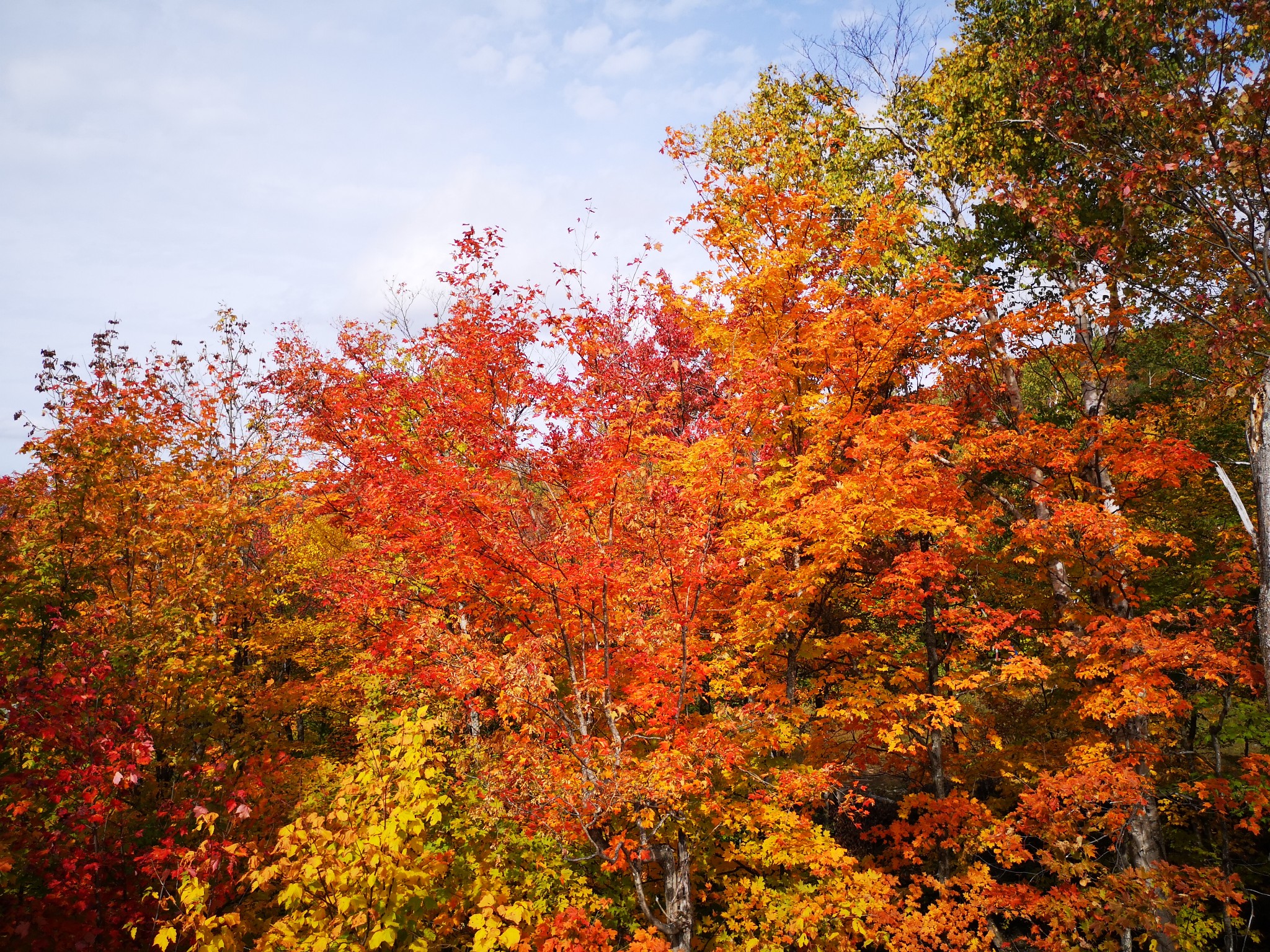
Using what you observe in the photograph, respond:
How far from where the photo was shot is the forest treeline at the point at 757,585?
7602mm

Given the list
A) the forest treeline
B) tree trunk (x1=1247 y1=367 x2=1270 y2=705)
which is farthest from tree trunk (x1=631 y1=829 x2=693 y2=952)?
tree trunk (x1=1247 y1=367 x2=1270 y2=705)

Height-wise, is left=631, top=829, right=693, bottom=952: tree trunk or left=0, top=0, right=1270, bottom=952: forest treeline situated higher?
left=0, top=0, right=1270, bottom=952: forest treeline

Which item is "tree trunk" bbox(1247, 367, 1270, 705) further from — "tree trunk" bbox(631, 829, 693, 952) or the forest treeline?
"tree trunk" bbox(631, 829, 693, 952)

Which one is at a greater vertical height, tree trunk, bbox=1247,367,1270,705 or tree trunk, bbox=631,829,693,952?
tree trunk, bbox=1247,367,1270,705

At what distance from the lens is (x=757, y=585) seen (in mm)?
11742

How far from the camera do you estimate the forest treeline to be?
299 inches

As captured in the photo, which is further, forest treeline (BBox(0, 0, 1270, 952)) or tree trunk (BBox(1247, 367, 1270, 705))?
forest treeline (BBox(0, 0, 1270, 952))

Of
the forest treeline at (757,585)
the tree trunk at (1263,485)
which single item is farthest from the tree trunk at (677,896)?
the tree trunk at (1263,485)

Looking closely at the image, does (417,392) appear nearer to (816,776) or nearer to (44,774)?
(44,774)

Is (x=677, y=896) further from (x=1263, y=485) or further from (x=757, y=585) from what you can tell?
(x=1263, y=485)

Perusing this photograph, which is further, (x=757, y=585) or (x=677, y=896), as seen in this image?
(x=757, y=585)

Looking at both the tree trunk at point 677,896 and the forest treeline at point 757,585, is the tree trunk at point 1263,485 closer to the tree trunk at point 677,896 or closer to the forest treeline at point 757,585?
the forest treeline at point 757,585

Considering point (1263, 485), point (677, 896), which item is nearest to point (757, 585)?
point (677, 896)

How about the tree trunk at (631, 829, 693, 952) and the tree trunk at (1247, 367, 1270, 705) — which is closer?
the tree trunk at (1247, 367, 1270, 705)
